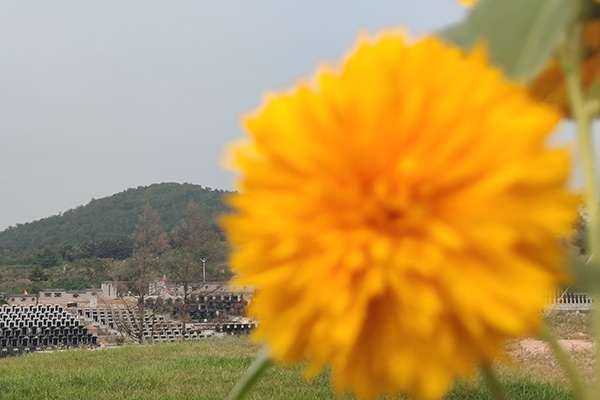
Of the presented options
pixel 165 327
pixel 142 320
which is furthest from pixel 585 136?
pixel 165 327

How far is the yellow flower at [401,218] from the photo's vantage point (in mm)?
120

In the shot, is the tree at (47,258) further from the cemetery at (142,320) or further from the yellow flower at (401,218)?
the yellow flower at (401,218)

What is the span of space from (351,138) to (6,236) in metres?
26.3

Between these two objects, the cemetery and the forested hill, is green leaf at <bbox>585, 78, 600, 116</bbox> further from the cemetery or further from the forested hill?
the forested hill

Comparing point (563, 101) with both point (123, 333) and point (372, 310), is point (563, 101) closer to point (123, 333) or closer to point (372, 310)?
point (372, 310)

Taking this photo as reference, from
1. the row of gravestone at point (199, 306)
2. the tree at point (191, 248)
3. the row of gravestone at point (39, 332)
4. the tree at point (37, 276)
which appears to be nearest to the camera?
the row of gravestone at point (39, 332)

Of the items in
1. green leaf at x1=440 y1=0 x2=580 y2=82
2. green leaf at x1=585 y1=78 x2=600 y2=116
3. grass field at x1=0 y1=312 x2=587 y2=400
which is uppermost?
green leaf at x1=440 y1=0 x2=580 y2=82

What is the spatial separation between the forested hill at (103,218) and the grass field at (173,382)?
14.2 m

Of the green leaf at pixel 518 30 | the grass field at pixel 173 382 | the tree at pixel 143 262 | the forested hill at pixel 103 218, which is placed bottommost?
the grass field at pixel 173 382

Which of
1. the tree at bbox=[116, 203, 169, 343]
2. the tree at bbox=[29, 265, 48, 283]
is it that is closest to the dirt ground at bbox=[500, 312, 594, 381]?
the tree at bbox=[116, 203, 169, 343]

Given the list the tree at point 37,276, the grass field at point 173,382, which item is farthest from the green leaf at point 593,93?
the tree at point 37,276

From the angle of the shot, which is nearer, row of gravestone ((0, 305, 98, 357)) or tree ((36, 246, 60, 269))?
row of gravestone ((0, 305, 98, 357))

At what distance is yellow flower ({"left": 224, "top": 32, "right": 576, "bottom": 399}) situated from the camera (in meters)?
0.12

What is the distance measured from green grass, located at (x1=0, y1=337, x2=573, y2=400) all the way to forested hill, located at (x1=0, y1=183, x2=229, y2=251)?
555 inches
